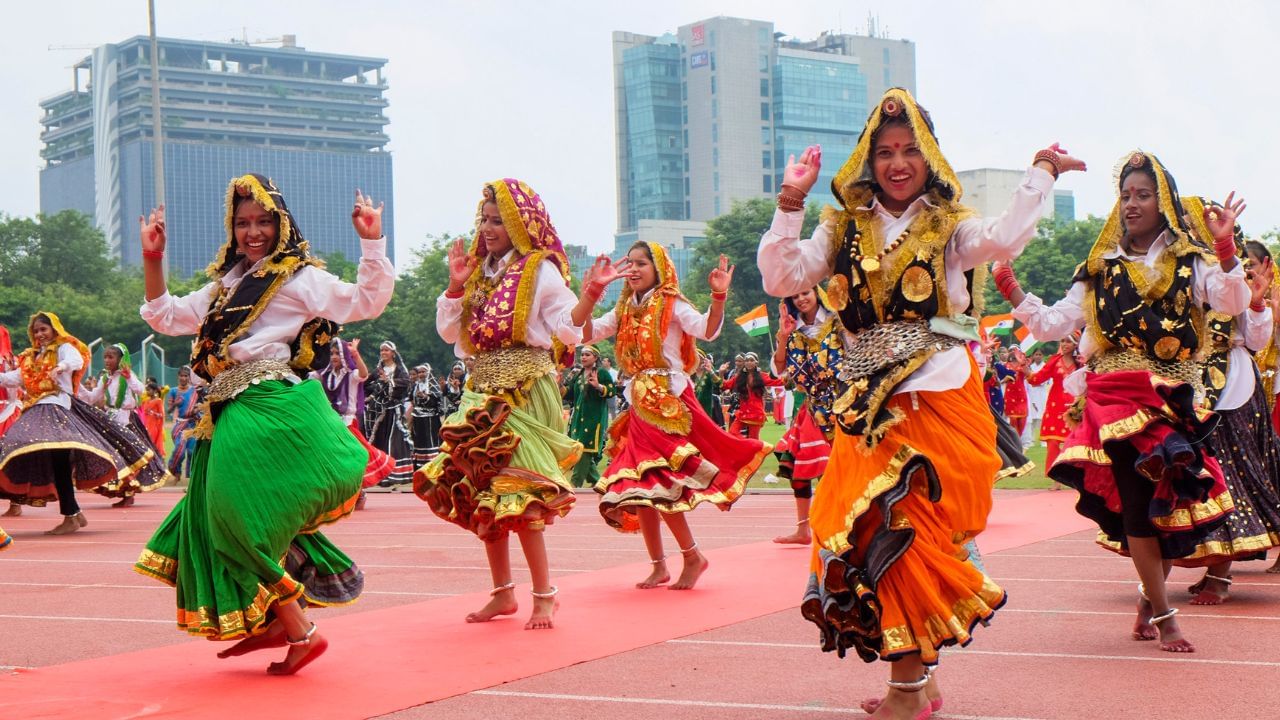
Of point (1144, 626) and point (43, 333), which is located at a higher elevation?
point (43, 333)

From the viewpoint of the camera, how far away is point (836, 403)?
558 cm

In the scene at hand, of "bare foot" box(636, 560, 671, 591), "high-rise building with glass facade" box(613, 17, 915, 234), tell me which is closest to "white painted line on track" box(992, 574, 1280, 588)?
"bare foot" box(636, 560, 671, 591)

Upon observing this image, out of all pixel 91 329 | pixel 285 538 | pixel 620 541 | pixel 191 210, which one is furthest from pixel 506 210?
pixel 191 210

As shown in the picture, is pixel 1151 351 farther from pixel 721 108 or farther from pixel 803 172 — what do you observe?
pixel 721 108

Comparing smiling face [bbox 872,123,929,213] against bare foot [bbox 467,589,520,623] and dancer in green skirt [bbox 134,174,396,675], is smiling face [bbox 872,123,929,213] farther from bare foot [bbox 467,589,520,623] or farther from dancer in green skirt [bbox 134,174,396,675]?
bare foot [bbox 467,589,520,623]

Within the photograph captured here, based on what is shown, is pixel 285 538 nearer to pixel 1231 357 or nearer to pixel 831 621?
pixel 831 621

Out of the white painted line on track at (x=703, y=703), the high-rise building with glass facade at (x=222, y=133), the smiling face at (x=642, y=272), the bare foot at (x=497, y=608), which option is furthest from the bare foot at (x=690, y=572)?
the high-rise building with glass facade at (x=222, y=133)

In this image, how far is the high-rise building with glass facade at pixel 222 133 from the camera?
161 metres

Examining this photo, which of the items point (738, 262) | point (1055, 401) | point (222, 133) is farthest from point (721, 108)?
point (1055, 401)

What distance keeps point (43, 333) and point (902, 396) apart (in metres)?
11.7

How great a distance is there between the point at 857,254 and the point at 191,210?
527ft

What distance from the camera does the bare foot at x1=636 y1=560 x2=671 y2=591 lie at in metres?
9.39

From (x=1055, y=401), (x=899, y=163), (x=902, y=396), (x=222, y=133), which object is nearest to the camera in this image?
(x=902, y=396)

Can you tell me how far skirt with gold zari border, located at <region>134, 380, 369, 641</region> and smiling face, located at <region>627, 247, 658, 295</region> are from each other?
3337mm
